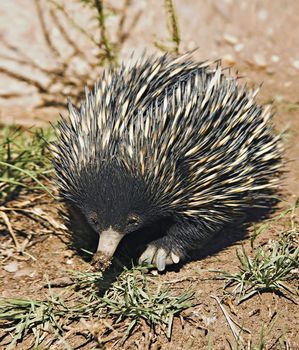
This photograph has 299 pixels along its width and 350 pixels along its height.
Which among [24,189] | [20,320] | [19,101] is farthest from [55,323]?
[19,101]

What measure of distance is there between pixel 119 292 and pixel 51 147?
3.04 ft

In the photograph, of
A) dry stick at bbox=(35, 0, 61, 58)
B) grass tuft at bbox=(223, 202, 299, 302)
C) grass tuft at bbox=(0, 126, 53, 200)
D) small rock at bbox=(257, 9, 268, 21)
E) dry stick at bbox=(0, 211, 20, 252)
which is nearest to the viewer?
grass tuft at bbox=(223, 202, 299, 302)

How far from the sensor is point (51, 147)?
12.1ft

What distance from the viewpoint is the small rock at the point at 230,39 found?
21.5 feet

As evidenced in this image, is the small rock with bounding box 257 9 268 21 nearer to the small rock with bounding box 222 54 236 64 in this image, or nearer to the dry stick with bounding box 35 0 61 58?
the small rock with bounding box 222 54 236 64

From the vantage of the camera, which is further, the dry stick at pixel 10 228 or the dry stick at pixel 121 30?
the dry stick at pixel 121 30

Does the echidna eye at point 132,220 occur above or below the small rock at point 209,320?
above

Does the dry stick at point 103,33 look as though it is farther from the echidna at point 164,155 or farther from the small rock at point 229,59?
the echidna at point 164,155

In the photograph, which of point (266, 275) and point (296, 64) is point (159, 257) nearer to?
point (266, 275)

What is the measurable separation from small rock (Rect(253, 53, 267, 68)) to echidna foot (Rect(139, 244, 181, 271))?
10.9ft

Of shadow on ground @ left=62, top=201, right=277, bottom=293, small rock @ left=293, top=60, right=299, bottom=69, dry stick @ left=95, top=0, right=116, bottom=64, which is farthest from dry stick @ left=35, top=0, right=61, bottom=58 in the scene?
shadow on ground @ left=62, top=201, right=277, bottom=293

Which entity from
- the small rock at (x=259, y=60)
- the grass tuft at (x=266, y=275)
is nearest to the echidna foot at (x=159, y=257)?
the grass tuft at (x=266, y=275)

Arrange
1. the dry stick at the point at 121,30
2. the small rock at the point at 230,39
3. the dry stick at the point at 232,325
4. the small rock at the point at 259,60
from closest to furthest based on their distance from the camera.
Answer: the dry stick at the point at 232,325 → the dry stick at the point at 121,30 → the small rock at the point at 259,60 → the small rock at the point at 230,39

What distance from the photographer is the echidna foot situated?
12.0ft
